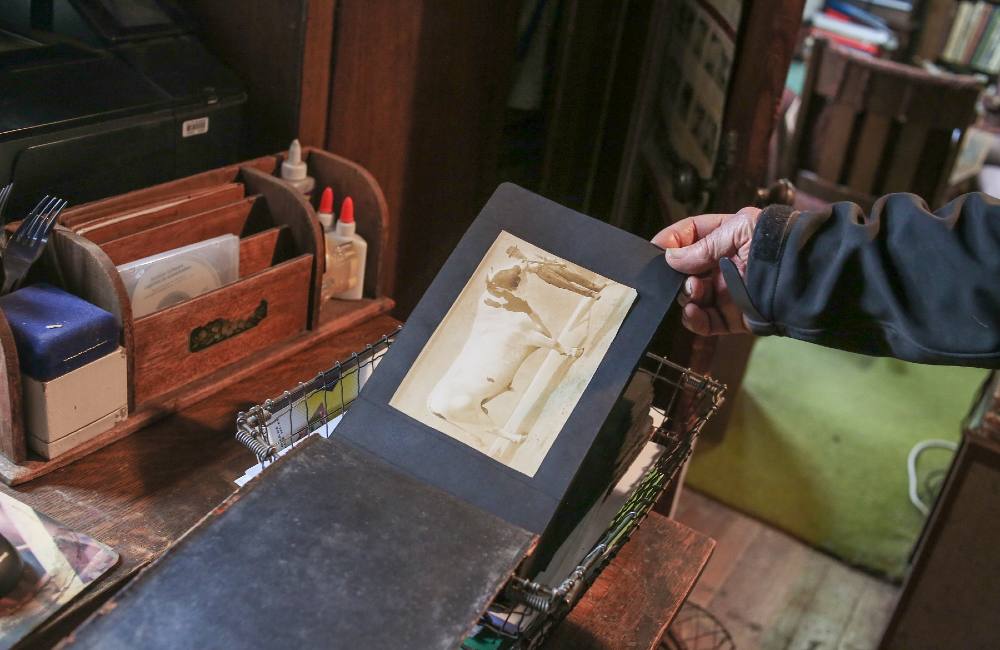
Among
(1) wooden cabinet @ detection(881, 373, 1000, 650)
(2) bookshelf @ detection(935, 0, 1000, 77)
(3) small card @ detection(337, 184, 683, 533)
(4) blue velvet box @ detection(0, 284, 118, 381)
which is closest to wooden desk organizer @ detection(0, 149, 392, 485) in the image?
(4) blue velvet box @ detection(0, 284, 118, 381)

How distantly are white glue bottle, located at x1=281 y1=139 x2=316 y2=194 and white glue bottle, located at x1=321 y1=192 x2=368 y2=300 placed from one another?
44 millimetres

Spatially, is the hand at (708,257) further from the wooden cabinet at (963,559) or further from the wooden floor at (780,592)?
the wooden floor at (780,592)

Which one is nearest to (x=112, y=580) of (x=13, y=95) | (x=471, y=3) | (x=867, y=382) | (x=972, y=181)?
(x=13, y=95)

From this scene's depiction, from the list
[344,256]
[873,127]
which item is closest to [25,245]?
[344,256]

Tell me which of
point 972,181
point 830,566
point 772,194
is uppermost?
point 772,194

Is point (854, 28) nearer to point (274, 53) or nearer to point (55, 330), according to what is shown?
point (274, 53)

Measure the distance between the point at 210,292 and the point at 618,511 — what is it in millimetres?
515

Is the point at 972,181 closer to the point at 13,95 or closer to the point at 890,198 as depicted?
the point at 890,198

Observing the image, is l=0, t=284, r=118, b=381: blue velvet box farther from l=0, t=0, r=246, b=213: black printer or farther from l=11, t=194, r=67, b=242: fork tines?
l=0, t=0, r=246, b=213: black printer

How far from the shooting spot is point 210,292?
3.43 feet

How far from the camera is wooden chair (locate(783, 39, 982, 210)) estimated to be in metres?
2.66

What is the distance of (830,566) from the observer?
2.19m

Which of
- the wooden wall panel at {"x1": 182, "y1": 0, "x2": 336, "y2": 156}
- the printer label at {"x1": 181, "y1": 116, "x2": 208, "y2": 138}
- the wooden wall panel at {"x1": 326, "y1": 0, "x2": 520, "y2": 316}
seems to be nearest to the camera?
the printer label at {"x1": 181, "y1": 116, "x2": 208, "y2": 138}

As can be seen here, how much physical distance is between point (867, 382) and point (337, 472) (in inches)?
99.5
